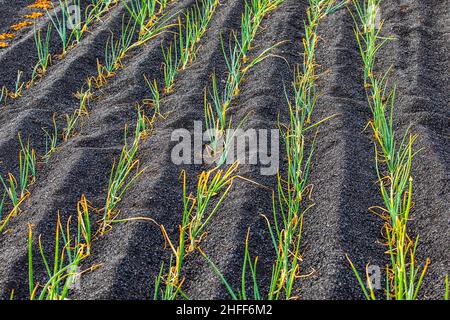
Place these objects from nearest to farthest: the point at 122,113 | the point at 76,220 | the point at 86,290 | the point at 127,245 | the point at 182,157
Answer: the point at 86,290 → the point at 127,245 → the point at 76,220 → the point at 182,157 → the point at 122,113

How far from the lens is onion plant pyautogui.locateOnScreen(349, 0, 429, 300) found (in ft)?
5.92

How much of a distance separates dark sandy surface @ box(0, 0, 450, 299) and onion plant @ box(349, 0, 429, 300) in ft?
0.13

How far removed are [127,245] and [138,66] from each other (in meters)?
1.33

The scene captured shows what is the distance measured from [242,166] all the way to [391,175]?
489mm

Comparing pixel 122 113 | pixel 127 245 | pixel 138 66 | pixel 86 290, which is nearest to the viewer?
pixel 86 290

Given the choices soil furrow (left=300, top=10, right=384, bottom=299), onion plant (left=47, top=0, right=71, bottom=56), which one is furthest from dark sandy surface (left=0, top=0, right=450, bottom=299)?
onion plant (left=47, top=0, right=71, bottom=56)

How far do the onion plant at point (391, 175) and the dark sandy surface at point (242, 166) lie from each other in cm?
4

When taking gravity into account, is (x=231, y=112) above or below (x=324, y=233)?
above

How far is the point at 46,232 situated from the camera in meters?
2.09

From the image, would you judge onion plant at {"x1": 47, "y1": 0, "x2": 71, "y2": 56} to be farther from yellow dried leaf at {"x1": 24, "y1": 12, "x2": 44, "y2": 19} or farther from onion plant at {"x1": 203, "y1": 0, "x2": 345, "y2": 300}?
onion plant at {"x1": 203, "y1": 0, "x2": 345, "y2": 300}

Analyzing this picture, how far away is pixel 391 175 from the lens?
225cm

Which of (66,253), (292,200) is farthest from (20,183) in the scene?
(292,200)

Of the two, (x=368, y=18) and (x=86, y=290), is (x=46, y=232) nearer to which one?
(x=86, y=290)

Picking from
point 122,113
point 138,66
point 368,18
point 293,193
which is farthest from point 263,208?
point 368,18
